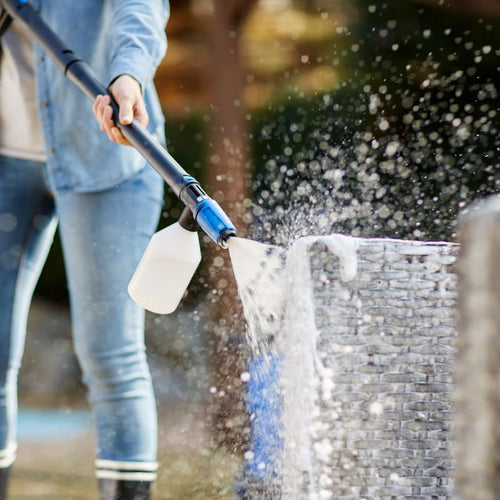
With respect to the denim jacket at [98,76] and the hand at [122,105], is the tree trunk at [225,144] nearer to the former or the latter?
the denim jacket at [98,76]

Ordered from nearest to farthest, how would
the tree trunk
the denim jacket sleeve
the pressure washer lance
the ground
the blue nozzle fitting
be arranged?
the blue nozzle fitting
the pressure washer lance
the denim jacket sleeve
the ground
the tree trunk

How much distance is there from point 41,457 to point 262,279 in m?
1.79

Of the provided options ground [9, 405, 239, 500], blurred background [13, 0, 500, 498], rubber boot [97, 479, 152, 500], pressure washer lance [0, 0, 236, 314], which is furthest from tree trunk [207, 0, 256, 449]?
pressure washer lance [0, 0, 236, 314]

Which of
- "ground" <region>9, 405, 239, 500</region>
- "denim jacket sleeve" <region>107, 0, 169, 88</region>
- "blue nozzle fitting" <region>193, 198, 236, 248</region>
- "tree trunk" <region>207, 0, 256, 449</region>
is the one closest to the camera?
"blue nozzle fitting" <region>193, 198, 236, 248</region>

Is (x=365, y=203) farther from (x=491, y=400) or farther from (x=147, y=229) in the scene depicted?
(x=491, y=400)

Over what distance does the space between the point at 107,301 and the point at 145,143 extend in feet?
1.00

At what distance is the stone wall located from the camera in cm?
139

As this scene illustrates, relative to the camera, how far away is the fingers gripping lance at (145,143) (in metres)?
1.23

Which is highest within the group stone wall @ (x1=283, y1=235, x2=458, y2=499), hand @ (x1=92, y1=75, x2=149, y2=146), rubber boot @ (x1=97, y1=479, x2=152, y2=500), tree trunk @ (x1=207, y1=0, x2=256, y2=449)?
tree trunk @ (x1=207, y1=0, x2=256, y2=449)

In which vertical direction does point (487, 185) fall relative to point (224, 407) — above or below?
above

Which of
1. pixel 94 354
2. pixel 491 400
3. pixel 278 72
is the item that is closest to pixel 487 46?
pixel 278 72

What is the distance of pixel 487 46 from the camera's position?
15.0 ft

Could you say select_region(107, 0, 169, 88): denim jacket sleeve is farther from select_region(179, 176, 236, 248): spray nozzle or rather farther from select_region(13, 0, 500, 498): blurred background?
select_region(13, 0, 500, 498): blurred background

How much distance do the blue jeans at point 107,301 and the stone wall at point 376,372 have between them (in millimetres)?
293
